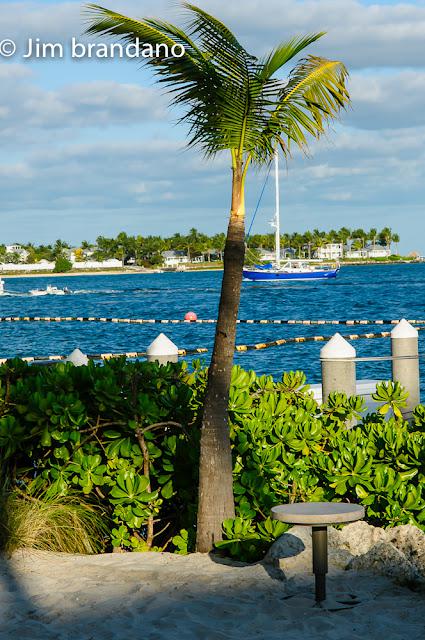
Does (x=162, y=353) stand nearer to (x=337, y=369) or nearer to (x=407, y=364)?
(x=337, y=369)

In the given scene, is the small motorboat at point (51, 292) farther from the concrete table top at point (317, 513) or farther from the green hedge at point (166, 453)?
the concrete table top at point (317, 513)

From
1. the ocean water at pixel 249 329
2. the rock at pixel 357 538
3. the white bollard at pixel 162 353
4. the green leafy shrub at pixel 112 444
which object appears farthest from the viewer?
the ocean water at pixel 249 329

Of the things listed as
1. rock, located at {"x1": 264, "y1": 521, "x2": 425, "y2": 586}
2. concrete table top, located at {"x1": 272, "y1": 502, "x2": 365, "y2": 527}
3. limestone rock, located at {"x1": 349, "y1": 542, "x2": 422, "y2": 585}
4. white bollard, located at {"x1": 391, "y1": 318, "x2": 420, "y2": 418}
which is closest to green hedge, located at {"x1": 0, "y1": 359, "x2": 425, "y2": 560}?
rock, located at {"x1": 264, "y1": 521, "x2": 425, "y2": 586}

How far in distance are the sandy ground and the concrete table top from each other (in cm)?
60

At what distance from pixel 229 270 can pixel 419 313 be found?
61186mm

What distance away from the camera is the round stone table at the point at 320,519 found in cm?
566

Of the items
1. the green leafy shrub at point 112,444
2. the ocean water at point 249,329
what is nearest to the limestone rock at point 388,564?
the green leafy shrub at point 112,444

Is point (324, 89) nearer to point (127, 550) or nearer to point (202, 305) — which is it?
point (127, 550)

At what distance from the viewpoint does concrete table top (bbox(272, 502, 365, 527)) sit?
18.5 ft

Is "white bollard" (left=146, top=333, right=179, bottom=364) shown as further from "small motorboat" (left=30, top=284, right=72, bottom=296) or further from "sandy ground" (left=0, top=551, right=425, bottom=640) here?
"small motorboat" (left=30, top=284, right=72, bottom=296)

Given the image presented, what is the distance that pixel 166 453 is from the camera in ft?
25.8

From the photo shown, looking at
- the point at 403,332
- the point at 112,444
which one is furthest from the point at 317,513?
the point at 403,332

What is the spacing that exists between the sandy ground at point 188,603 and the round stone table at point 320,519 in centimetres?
24

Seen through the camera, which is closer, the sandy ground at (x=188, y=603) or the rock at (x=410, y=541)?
the sandy ground at (x=188, y=603)
